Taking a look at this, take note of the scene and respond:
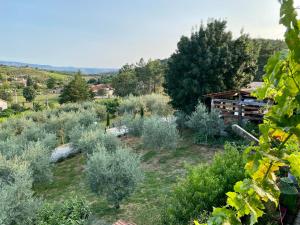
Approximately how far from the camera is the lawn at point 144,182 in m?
12.4

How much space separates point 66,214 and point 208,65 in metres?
16.2

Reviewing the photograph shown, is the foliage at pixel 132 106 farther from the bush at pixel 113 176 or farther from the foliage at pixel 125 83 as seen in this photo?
the foliage at pixel 125 83

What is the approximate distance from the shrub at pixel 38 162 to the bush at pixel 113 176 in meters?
4.23

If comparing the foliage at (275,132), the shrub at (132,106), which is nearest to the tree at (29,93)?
the shrub at (132,106)

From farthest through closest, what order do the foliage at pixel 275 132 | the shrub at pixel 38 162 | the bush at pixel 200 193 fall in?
the shrub at pixel 38 162 < the bush at pixel 200 193 < the foliage at pixel 275 132

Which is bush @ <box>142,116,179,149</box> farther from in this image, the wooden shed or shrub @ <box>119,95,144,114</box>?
shrub @ <box>119,95,144,114</box>

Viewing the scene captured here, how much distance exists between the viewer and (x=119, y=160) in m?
13.2

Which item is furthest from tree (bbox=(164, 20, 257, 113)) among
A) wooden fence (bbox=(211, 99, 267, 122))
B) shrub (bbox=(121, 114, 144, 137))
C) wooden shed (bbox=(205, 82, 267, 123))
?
shrub (bbox=(121, 114, 144, 137))

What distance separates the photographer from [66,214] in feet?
32.1

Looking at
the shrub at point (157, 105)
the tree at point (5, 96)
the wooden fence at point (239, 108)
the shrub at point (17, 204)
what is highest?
the wooden fence at point (239, 108)

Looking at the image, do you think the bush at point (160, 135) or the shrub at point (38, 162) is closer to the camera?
the shrub at point (38, 162)

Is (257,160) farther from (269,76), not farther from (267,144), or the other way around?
(269,76)

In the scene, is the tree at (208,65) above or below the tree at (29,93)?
above

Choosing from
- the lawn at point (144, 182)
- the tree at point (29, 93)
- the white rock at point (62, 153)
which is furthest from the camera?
the tree at point (29, 93)
